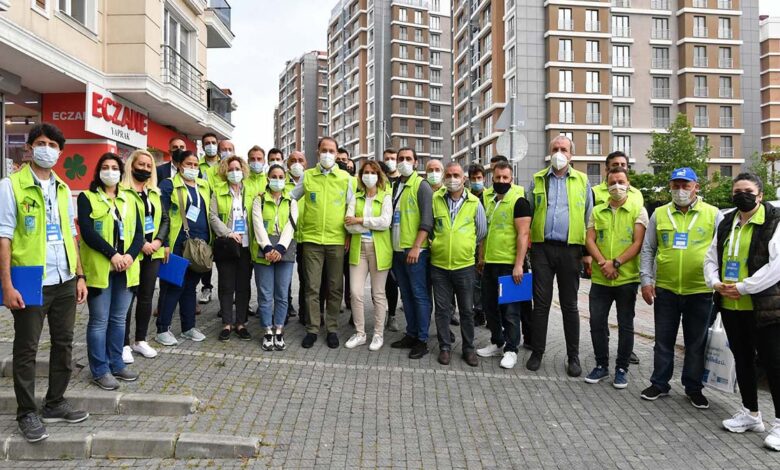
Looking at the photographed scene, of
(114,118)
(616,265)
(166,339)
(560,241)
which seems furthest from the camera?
(114,118)

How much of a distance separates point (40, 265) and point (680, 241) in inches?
215

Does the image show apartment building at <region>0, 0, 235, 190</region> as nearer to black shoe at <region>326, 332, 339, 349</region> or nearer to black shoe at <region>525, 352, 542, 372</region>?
black shoe at <region>326, 332, 339, 349</region>

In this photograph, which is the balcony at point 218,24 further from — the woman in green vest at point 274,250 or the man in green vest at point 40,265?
the man in green vest at point 40,265

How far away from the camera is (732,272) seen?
15.8 feet

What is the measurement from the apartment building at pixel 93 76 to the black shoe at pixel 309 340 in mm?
5149

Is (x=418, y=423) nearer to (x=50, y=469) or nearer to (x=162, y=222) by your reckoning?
(x=50, y=469)

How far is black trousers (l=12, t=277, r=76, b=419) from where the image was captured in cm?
412

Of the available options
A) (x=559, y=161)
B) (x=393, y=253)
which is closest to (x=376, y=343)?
(x=393, y=253)

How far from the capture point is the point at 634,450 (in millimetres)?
4414

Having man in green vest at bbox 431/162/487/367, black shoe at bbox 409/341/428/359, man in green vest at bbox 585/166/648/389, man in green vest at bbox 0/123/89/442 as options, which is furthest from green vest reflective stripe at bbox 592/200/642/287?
man in green vest at bbox 0/123/89/442

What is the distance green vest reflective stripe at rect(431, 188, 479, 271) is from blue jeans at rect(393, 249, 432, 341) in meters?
0.24

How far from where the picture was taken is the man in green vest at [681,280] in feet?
17.6

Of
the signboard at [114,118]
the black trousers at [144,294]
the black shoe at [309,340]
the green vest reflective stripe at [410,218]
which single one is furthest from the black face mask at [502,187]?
the signboard at [114,118]

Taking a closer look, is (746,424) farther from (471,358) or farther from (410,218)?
(410,218)
